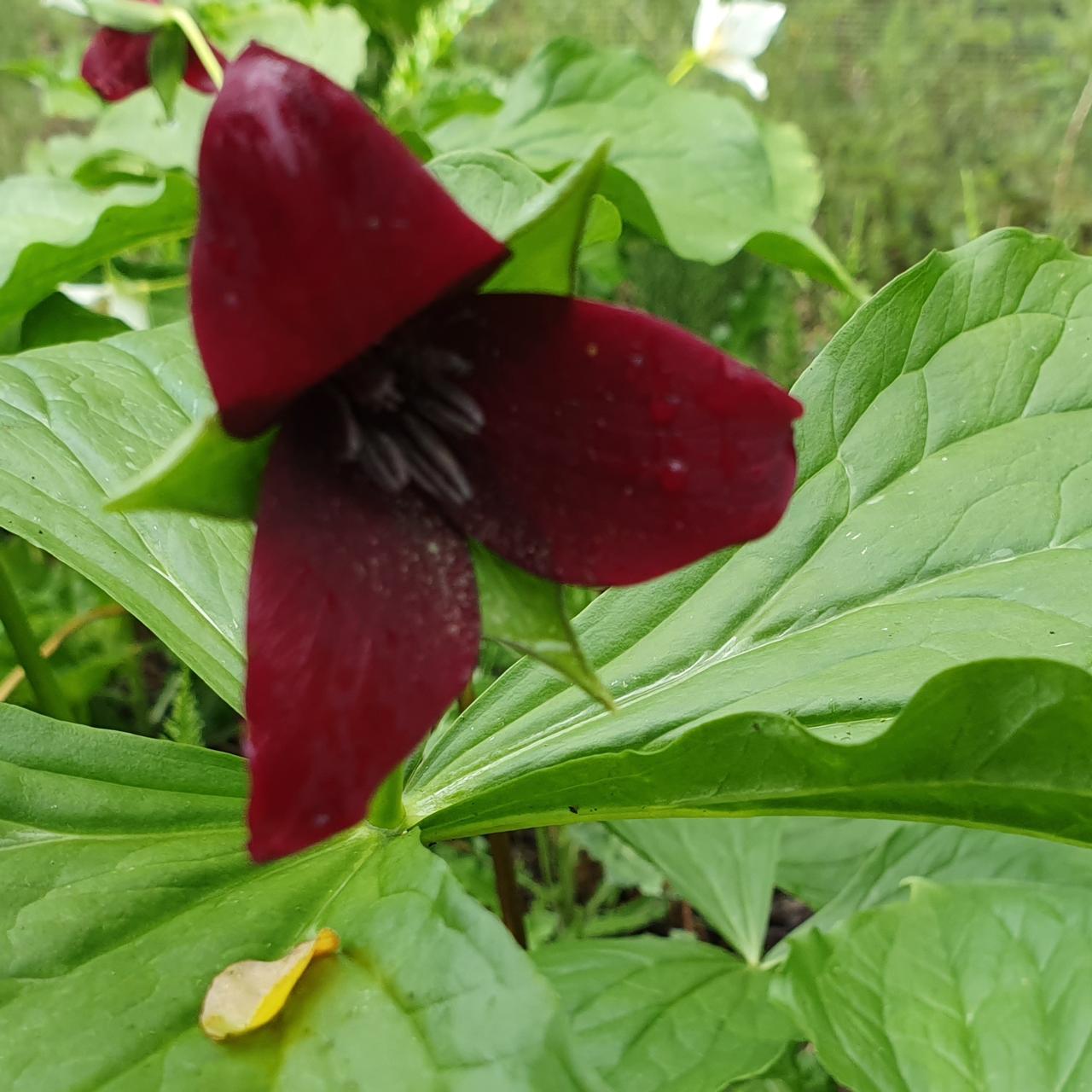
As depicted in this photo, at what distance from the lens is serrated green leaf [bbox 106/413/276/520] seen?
365mm

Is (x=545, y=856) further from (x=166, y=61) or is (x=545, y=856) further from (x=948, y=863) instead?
(x=166, y=61)

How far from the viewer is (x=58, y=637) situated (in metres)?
1.21

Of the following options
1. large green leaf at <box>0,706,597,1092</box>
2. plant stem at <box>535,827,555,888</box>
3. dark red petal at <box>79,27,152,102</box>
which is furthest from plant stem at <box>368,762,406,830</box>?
dark red petal at <box>79,27,152,102</box>

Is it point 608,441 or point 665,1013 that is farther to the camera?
point 665,1013

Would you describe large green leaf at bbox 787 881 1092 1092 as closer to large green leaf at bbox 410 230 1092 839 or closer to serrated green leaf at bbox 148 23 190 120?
large green leaf at bbox 410 230 1092 839

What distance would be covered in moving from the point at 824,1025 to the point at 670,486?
0.56 m

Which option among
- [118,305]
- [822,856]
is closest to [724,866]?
[822,856]

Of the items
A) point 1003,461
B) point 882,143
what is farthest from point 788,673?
point 882,143

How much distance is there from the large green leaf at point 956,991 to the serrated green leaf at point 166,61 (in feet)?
4.28

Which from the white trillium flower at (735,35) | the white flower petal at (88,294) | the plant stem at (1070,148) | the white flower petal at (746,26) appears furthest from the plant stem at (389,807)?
the plant stem at (1070,148)

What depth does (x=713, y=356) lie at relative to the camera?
42 centimetres

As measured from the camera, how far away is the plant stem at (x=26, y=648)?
87cm

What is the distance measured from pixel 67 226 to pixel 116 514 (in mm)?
798

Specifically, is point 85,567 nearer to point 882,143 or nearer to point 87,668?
point 87,668
